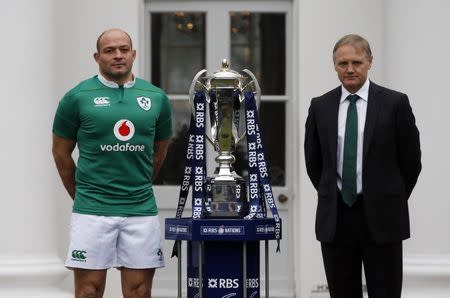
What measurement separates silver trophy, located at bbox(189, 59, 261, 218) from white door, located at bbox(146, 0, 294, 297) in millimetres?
2884

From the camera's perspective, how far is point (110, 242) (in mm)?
6426

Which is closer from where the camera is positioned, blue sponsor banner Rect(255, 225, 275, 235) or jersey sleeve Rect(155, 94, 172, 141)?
blue sponsor banner Rect(255, 225, 275, 235)

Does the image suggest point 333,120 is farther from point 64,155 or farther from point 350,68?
point 64,155

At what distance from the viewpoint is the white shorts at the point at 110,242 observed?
6.39m

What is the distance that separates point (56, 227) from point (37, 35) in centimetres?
139

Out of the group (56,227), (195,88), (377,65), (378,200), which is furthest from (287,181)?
(378,200)

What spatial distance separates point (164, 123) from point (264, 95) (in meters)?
3.22

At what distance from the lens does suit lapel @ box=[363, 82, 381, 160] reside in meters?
6.03

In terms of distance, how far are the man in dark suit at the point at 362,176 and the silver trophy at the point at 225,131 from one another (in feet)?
2.21

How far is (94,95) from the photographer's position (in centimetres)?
645

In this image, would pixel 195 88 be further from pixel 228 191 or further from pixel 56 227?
pixel 56 227

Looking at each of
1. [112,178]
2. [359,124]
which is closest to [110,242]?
[112,178]

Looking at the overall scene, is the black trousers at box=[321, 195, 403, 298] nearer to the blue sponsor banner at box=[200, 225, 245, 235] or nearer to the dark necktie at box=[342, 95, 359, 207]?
the dark necktie at box=[342, 95, 359, 207]

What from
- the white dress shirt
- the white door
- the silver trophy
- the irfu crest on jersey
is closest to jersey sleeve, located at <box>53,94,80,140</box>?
the irfu crest on jersey
